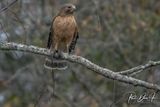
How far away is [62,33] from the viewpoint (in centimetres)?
805

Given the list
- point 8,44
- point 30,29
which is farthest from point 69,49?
point 30,29

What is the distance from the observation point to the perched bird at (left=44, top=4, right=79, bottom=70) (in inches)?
316

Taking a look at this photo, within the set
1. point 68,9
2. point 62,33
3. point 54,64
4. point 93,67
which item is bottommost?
point 54,64

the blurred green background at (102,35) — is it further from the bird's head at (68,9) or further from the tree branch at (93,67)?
the tree branch at (93,67)

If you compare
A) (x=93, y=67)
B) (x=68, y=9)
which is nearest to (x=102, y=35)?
(x=68, y=9)

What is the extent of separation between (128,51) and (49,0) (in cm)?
154

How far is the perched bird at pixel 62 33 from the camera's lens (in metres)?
8.02

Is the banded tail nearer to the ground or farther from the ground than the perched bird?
nearer to the ground

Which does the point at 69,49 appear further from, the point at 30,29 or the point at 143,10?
the point at 143,10

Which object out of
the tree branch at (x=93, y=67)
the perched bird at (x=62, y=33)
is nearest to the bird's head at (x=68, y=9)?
the perched bird at (x=62, y=33)

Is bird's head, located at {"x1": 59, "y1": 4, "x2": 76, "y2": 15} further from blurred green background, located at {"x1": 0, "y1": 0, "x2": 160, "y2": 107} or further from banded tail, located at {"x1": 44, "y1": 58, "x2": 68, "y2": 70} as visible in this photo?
blurred green background, located at {"x1": 0, "y1": 0, "x2": 160, "y2": 107}

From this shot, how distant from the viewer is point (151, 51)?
10711 mm

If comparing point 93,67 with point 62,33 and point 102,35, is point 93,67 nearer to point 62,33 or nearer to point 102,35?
point 62,33

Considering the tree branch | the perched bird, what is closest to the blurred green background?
the perched bird
